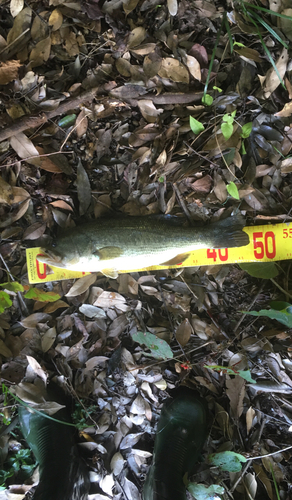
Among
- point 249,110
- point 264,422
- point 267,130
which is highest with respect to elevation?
point 249,110

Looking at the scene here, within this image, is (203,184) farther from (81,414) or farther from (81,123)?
(81,414)

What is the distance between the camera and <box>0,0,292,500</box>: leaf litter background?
2.73m

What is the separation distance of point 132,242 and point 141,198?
553mm

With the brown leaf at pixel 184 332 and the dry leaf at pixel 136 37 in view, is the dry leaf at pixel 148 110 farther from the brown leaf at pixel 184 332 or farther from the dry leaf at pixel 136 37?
the brown leaf at pixel 184 332

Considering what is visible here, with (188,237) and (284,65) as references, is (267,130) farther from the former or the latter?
(188,237)

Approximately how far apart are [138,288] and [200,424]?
1597 millimetres

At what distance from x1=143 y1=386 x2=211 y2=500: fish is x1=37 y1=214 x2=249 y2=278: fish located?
1563mm

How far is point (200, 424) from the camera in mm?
2914

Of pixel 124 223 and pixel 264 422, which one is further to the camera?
pixel 264 422

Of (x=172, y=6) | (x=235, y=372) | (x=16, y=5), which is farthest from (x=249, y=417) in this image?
(x=16, y=5)

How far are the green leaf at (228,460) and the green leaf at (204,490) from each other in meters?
0.17

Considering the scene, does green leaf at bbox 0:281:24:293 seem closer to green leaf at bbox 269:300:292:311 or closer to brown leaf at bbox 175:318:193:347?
brown leaf at bbox 175:318:193:347

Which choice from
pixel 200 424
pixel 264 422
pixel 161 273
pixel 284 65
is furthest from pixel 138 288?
pixel 284 65

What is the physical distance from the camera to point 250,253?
2.97 metres
